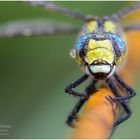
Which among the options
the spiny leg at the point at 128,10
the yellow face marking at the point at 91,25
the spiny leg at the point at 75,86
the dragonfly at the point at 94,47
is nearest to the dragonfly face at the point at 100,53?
the dragonfly at the point at 94,47

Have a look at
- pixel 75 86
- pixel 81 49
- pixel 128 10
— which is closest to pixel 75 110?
pixel 75 86

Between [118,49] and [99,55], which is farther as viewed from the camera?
[118,49]

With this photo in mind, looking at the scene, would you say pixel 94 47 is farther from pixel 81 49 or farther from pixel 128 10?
pixel 128 10

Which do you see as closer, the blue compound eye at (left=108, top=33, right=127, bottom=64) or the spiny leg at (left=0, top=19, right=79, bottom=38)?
the blue compound eye at (left=108, top=33, right=127, bottom=64)

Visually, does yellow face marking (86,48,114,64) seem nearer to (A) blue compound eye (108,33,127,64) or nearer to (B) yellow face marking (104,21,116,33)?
(A) blue compound eye (108,33,127,64)

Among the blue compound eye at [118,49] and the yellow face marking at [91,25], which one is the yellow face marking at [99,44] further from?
the yellow face marking at [91,25]

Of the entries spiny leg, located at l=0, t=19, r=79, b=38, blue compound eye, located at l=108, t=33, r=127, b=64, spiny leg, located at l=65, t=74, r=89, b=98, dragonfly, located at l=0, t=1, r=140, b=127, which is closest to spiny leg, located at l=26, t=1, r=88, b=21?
dragonfly, located at l=0, t=1, r=140, b=127
